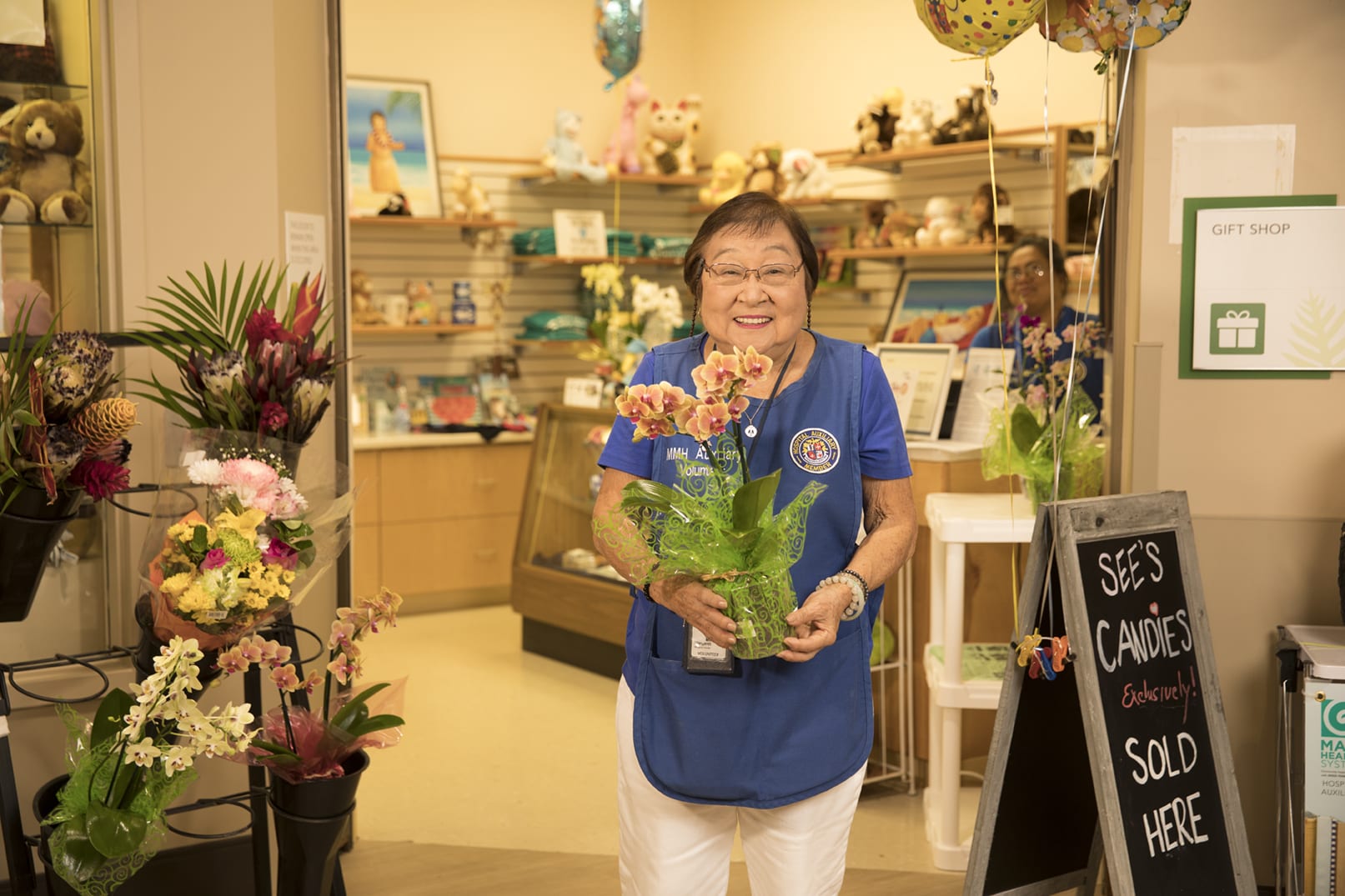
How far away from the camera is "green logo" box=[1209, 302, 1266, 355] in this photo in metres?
3.01

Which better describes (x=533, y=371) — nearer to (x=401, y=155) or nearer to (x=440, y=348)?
(x=440, y=348)

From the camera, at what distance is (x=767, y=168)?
22.3 feet

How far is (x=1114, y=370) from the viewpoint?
3221mm

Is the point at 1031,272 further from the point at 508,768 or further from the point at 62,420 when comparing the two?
the point at 62,420

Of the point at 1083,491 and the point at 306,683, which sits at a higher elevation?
the point at 1083,491

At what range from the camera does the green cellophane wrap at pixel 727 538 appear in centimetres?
178

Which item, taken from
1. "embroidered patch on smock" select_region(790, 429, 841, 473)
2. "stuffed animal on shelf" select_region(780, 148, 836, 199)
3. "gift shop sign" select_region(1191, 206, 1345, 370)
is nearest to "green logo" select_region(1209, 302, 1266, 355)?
"gift shop sign" select_region(1191, 206, 1345, 370)

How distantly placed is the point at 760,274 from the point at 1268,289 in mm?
1595

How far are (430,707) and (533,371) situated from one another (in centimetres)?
277

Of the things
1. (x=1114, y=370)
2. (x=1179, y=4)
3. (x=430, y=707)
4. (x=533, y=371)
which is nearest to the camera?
(x=1179, y=4)

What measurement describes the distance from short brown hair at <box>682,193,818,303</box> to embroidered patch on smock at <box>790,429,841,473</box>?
225 mm

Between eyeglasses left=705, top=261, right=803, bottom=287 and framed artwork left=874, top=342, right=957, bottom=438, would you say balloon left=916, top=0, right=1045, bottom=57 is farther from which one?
framed artwork left=874, top=342, right=957, bottom=438

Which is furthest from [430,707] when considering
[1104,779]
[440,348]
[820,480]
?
[820,480]

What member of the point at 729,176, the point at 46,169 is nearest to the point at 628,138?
the point at 729,176
